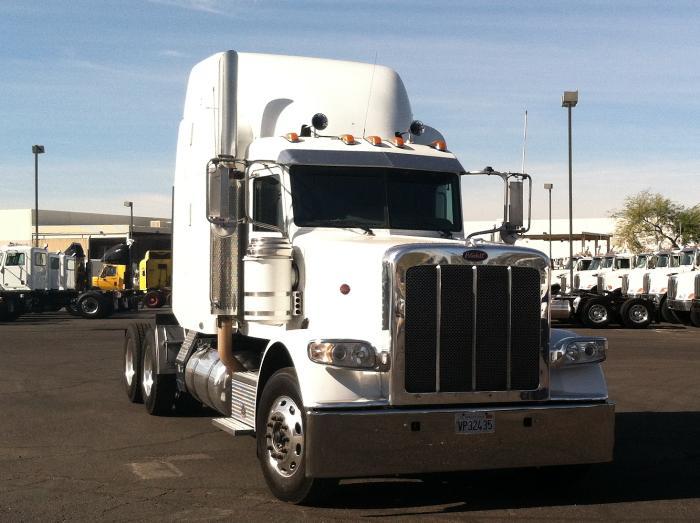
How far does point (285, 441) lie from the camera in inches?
301

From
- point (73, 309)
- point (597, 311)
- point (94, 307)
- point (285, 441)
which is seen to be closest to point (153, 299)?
point (73, 309)

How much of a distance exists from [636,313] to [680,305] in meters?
1.34

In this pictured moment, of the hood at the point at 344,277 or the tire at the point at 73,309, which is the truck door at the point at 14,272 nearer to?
the tire at the point at 73,309

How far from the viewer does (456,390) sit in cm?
752

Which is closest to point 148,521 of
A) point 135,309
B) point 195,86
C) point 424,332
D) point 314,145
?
point 424,332

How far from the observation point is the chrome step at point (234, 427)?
8492mm

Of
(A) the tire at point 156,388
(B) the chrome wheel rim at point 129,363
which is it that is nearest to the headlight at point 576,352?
(A) the tire at point 156,388

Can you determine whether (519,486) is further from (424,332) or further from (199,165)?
(199,165)

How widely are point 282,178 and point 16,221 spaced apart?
96.1 meters

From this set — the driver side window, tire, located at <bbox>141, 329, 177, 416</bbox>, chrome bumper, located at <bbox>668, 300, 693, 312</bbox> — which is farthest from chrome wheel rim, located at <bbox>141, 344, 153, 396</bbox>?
chrome bumper, located at <bbox>668, 300, 693, 312</bbox>

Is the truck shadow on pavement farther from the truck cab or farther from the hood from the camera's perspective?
the truck cab

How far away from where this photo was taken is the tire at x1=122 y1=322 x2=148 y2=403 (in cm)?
1298

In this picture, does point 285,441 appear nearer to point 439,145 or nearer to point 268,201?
point 268,201

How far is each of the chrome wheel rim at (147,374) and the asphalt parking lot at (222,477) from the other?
0.95ft
